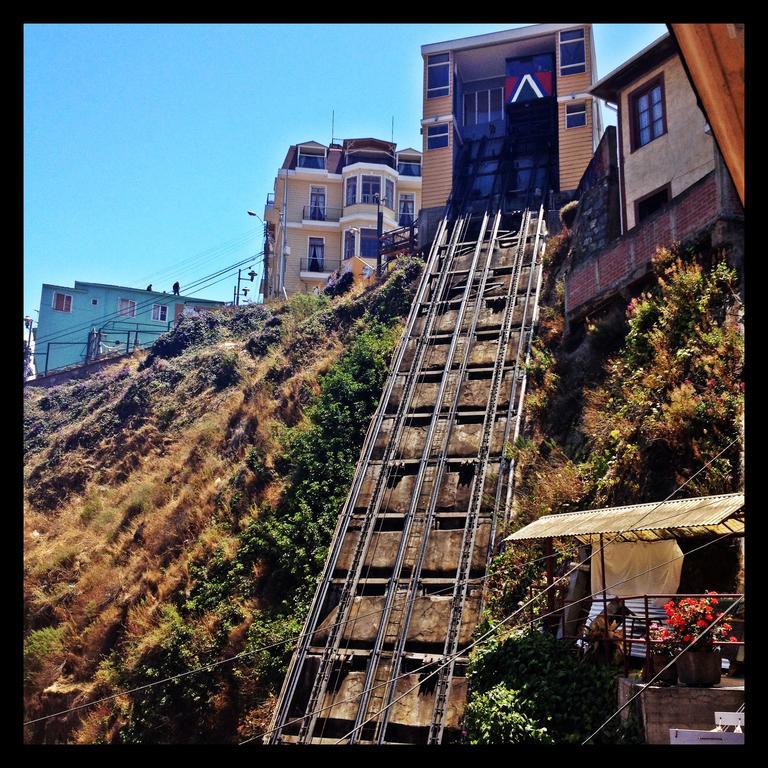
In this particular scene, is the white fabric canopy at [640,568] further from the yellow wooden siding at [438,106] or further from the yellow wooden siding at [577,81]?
the yellow wooden siding at [438,106]

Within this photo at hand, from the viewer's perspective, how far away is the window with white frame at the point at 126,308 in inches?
2447

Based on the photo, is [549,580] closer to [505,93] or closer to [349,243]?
[505,93]

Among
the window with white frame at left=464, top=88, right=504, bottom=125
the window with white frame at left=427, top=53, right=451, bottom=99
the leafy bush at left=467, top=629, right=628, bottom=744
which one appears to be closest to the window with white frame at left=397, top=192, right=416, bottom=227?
the window with white frame at left=464, top=88, right=504, bottom=125

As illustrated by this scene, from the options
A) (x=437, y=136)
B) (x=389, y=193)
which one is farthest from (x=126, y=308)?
(x=437, y=136)

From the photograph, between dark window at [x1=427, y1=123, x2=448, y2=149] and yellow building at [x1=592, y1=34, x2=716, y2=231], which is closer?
yellow building at [x1=592, y1=34, x2=716, y2=231]

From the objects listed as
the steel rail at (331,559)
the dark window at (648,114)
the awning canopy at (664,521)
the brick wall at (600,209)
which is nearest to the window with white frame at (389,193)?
the brick wall at (600,209)

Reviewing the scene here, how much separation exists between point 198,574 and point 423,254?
57.0ft

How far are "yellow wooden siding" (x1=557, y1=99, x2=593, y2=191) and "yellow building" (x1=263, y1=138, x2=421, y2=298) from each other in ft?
52.8

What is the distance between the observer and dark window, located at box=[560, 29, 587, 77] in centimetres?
3694

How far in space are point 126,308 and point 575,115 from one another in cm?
3814

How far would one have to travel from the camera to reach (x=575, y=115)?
35875 mm

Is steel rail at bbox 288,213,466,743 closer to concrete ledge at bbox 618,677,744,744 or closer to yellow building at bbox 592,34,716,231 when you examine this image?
concrete ledge at bbox 618,677,744,744

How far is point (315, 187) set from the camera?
5266 cm

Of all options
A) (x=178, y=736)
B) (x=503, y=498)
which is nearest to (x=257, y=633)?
(x=178, y=736)
